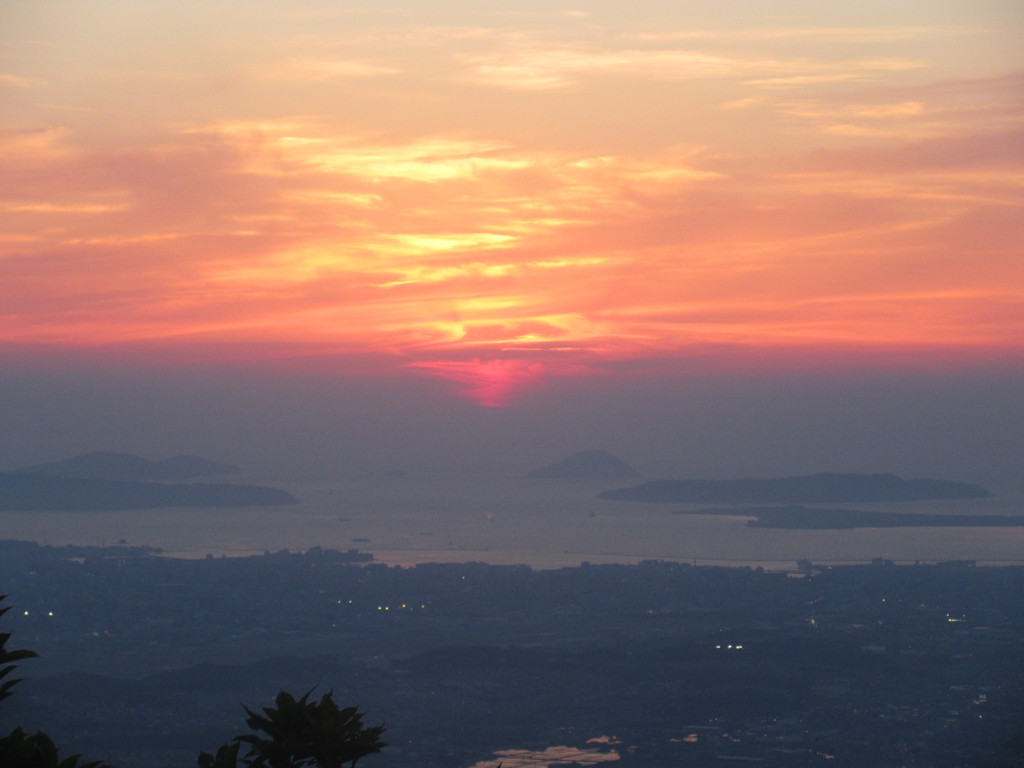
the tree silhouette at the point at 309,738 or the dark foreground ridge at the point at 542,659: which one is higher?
the tree silhouette at the point at 309,738

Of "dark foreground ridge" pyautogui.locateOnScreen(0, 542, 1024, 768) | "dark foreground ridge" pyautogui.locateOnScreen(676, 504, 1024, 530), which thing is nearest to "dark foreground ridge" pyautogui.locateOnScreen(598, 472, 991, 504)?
"dark foreground ridge" pyautogui.locateOnScreen(676, 504, 1024, 530)

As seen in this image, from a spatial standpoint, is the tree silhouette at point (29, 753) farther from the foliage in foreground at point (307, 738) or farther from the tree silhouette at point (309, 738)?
the tree silhouette at point (309, 738)

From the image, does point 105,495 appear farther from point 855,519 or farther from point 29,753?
point 29,753

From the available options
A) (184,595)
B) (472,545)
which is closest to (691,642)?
(184,595)

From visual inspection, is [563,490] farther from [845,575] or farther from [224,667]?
[224,667]

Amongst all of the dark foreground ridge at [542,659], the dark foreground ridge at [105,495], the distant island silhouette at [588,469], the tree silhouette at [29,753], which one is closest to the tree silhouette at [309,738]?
the tree silhouette at [29,753]

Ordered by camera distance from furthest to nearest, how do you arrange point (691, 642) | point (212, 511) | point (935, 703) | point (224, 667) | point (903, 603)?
point (212, 511) < point (903, 603) < point (691, 642) < point (224, 667) < point (935, 703)

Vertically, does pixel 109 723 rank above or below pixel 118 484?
below

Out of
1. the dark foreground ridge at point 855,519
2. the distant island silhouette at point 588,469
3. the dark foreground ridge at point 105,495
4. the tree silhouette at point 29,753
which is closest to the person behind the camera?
the tree silhouette at point 29,753

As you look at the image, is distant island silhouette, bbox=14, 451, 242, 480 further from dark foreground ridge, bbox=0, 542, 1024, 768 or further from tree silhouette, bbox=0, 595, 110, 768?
tree silhouette, bbox=0, 595, 110, 768
